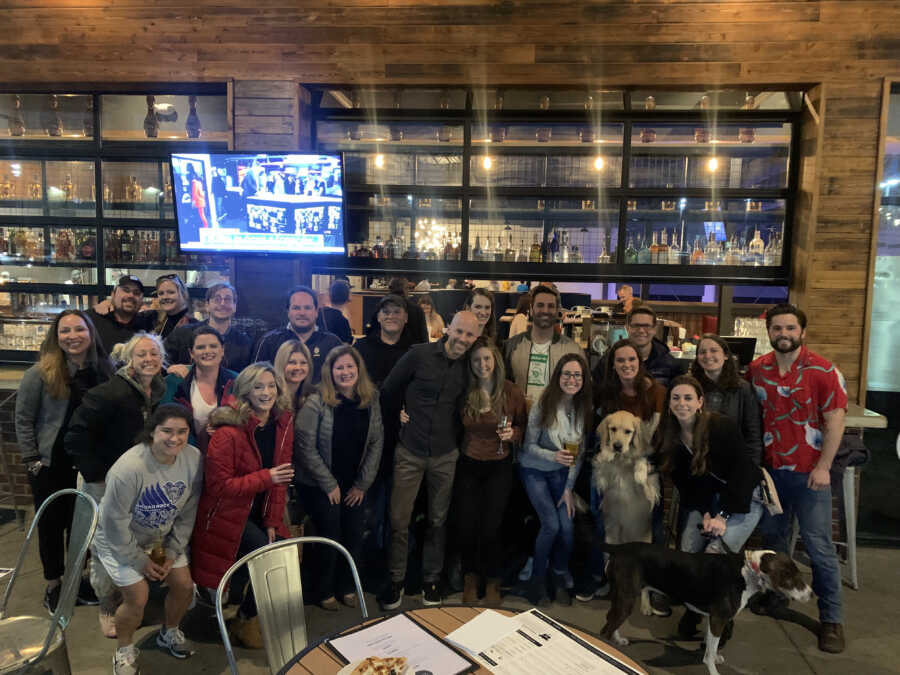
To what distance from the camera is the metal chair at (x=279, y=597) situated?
2.19m

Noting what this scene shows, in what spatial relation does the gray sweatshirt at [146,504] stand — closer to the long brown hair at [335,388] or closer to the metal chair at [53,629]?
the metal chair at [53,629]

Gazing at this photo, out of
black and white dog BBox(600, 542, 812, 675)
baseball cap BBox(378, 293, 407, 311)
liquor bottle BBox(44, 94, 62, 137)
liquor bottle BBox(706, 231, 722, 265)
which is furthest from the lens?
liquor bottle BBox(44, 94, 62, 137)

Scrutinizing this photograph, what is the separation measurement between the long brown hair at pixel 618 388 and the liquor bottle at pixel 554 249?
6.24 ft

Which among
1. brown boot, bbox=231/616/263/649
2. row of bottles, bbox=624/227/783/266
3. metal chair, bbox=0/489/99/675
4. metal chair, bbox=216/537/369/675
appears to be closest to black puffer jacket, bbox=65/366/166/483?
metal chair, bbox=0/489/99/675

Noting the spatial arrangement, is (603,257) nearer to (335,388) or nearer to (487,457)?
(487,457)

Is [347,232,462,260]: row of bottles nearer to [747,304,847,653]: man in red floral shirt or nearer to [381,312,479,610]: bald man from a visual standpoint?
[381,312,479,610]: bald man

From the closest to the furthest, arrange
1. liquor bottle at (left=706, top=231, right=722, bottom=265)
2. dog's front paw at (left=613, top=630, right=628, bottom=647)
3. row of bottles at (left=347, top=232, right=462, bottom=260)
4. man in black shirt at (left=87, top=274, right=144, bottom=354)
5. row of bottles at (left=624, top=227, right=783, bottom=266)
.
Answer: dog's front paw at (left=613, top=630, right=628, bottom=647)
man in black shirt at (left=87, top=274, right=144, bottom=354)
row of bottles at (left=624, top=227, right=783, bottom=266)
liquor bottle at (left=706, top=231, right=722, bottom=265)
row of bottles at (left=347, top=232, right=462, bottom=260)

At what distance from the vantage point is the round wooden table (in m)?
1.77

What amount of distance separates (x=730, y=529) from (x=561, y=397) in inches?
42.8

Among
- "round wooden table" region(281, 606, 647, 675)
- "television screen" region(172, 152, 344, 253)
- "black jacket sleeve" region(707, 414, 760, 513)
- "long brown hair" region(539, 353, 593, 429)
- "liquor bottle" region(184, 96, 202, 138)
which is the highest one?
"liquor bottle" region(184, 96, 202, 138)

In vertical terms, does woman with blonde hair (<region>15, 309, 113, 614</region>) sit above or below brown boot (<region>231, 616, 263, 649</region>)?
above

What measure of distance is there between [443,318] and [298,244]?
158cm

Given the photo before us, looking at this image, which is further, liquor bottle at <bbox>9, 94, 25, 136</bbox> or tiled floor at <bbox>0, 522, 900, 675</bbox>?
liquor bottle at <bbox>9, 94, 25, 136</bbox>

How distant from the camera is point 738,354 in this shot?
4.49 m
